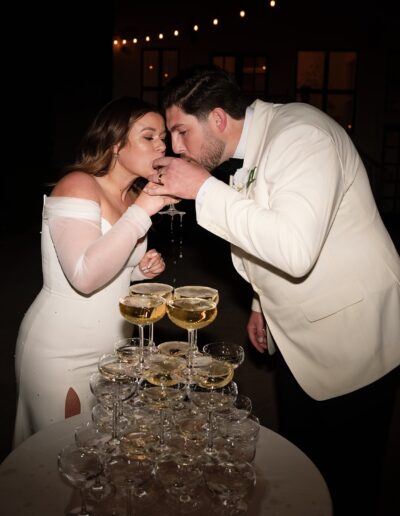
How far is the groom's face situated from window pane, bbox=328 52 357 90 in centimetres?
1471

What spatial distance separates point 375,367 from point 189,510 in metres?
1.06

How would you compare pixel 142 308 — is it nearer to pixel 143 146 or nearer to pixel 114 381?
pixel 114 381

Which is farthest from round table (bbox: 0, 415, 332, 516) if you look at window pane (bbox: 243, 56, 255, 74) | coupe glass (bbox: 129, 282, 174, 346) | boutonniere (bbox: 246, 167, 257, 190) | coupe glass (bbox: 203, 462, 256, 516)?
window pane (bbox: 243, 56, 255, 74)

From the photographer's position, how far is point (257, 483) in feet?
4.64

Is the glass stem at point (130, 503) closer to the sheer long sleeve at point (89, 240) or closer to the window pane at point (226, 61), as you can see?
the sheer long sleeve at point (89, 240)

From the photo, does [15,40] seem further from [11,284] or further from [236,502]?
[236,502]

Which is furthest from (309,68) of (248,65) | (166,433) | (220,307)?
(166,433)

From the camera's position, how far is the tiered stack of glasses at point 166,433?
4.30ft

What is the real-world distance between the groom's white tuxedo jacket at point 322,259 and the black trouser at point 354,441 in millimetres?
79

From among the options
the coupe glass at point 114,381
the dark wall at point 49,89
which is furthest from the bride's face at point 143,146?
the dark wall at point 49,89

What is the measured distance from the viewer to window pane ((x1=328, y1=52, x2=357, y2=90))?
15578 millimetres

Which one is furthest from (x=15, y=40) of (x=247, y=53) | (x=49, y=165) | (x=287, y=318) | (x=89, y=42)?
(x=287, y=318)

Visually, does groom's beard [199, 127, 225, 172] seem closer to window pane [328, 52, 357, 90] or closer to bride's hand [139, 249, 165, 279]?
bride's hand [139, 249, 165, 279]

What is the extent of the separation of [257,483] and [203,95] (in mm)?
1575
